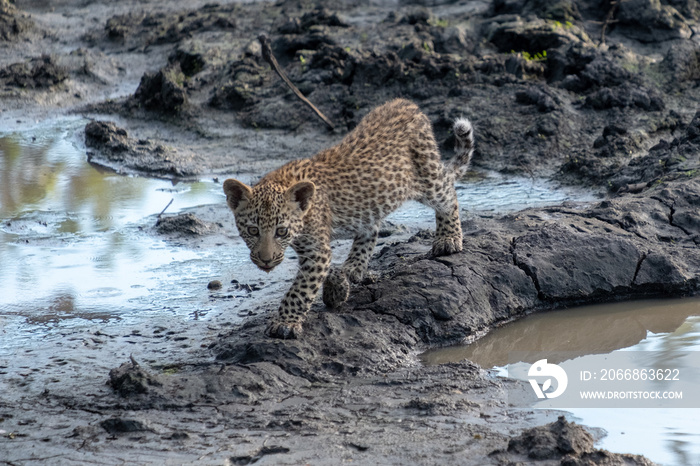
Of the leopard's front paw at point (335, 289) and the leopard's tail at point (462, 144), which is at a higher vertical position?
the leopard's tail at point (462, 144)

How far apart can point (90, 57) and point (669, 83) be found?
1182cm

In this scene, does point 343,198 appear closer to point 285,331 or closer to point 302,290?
point 302,290

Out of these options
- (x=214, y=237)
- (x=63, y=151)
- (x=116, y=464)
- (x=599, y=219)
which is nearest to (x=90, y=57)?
(x=63, y=151)

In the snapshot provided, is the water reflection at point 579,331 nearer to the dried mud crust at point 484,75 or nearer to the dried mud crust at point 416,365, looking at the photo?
the dried mud crust at point 416,365

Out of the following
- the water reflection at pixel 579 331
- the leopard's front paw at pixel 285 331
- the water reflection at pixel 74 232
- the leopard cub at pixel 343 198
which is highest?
the leopard cub at pixel 343 198

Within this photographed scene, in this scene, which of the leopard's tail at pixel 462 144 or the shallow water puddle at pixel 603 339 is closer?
the shallow water puddle at pixel 603 339

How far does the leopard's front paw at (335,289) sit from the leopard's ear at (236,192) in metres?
1.09

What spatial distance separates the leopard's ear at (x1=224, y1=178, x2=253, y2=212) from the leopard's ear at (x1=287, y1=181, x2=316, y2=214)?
319 mm

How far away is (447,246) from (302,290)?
171 cm

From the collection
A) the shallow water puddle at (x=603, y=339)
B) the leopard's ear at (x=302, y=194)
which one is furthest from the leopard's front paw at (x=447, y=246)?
the leopard's ear at (x=302, y=194)

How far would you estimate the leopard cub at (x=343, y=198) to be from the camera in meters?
6.39

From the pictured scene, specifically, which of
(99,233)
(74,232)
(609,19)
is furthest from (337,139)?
(609,19)

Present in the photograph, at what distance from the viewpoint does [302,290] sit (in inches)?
262

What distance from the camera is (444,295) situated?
7078 millimetres
